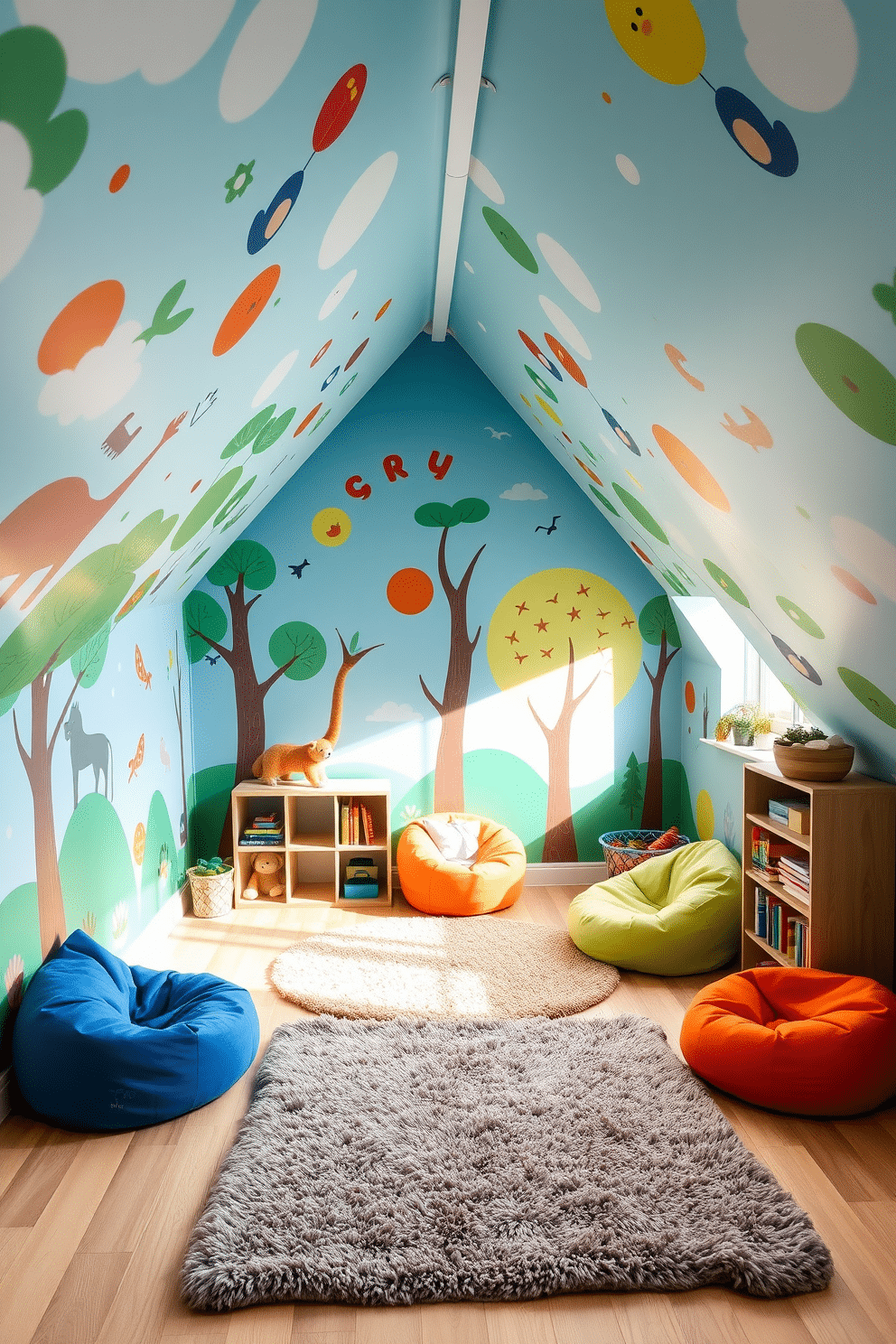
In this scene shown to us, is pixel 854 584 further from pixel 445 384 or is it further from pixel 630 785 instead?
pixel 445 384

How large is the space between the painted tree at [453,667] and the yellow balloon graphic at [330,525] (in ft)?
1.29

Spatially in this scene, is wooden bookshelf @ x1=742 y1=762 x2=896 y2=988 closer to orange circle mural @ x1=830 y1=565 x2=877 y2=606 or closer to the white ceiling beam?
orange circle mural @ x1=830 y1=565 x2=877 y2=606

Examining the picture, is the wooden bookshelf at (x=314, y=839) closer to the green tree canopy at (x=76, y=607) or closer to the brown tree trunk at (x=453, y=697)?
the brown tree trunk at (x=453, y=697)

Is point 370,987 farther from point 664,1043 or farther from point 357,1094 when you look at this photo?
point 664,1043

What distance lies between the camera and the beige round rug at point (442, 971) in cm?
342

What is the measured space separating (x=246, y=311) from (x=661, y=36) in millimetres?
1235

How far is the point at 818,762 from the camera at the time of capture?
10.4ft

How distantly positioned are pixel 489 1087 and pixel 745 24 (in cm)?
271

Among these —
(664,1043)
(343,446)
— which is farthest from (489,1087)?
(343,446)

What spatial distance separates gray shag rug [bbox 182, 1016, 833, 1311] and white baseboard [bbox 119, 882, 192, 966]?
1089 millimetres

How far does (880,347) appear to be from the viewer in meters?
1.66

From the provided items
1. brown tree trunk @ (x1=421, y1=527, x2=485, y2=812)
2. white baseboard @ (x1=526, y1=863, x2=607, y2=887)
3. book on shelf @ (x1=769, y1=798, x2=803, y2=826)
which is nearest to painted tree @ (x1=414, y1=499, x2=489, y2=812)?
brown tree trunk @ (x1=421, y1=527, x2=485, y2=812)

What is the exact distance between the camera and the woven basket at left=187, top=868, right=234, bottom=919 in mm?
4535

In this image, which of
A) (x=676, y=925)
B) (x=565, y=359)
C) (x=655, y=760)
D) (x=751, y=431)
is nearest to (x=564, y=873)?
(x=655, y=760)
